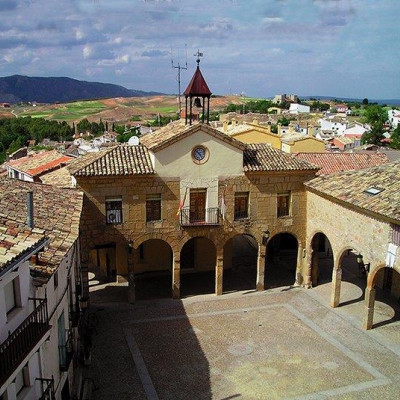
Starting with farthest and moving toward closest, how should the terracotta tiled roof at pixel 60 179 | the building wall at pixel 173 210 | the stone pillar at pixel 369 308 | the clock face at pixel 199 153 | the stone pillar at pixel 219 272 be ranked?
1. the terracotta tiled roof at pixel 60 179
2. the stone pillar at pixel 219 272
3. the clock face at pixel 199 153
4. the building wall at pixel 173 210
5. the stone pillar at pixel 369 308

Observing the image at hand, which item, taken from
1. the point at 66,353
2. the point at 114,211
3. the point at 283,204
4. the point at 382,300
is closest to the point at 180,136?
the point at 114,211

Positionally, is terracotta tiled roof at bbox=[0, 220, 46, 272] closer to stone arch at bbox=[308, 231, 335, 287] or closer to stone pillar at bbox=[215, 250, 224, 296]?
stone pillar at bbox=[215, 250, 224, 296]

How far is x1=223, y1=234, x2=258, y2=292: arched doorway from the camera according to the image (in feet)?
98.2

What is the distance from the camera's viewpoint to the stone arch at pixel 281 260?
99.5ft

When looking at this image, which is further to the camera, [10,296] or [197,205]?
[197,205]

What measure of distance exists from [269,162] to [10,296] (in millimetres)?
18522

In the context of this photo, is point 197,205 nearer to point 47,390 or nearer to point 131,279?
point 131,279

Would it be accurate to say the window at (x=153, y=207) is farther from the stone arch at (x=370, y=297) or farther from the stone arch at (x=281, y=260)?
the stone arch at (x=370, y=297)

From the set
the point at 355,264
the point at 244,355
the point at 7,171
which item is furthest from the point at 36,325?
the point at 7,171

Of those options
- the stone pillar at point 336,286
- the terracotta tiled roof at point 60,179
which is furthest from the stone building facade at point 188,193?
the stone pillar at point 336,286

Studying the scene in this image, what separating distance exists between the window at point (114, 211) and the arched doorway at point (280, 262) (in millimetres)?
10280

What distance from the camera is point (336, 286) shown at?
2598 cm

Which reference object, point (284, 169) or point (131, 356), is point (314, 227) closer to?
point (284, 169)

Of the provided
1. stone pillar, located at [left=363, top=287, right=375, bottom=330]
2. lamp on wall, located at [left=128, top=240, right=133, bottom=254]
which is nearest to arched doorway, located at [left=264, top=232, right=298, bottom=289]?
stone pillar, located at [left=363, top=287, right=375, bottom=330]
